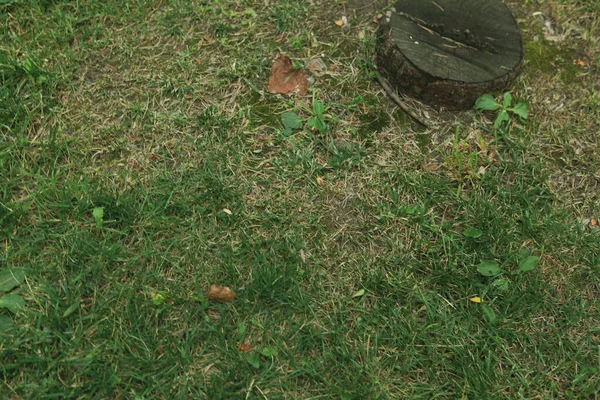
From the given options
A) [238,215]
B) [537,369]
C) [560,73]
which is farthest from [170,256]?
[560,73]

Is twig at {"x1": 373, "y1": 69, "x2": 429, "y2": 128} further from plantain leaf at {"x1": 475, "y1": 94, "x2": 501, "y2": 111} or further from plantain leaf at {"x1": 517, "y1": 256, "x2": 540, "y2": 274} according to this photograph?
plantain leaf at {"x1": 517, "y1": 256, "x2": 540, "y2": 274}

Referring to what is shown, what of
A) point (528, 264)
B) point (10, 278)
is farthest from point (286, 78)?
point (10, 278)

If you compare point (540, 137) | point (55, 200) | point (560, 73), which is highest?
Result: point (560, 73)

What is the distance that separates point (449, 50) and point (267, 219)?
4.31 ft

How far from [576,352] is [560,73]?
1650 millimetres

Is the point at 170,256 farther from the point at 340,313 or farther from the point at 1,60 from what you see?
the point at 1,60

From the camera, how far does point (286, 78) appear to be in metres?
2.92

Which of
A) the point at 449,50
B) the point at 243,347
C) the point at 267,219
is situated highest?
the point at 449,50

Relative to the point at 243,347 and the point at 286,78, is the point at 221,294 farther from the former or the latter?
the point at 286,78

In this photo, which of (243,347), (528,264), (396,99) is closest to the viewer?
(243,347)

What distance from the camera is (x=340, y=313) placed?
7.38 feet

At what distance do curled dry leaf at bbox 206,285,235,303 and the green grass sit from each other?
4 cm

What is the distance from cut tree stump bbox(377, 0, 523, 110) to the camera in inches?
106

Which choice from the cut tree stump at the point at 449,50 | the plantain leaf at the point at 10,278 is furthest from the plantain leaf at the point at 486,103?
the plantain leaf at the point at 10,278
